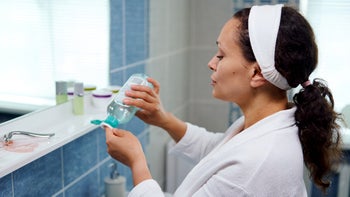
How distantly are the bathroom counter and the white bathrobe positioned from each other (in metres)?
0.24

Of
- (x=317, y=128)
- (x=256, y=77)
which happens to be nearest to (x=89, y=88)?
(x=256, y=77)

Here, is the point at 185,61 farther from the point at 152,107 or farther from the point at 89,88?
the point at 152,107

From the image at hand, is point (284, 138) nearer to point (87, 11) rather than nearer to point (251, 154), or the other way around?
point (251, 154)

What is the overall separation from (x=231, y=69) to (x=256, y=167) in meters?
0.25

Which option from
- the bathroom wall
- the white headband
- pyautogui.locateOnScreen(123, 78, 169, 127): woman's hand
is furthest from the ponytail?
the bathroom wall

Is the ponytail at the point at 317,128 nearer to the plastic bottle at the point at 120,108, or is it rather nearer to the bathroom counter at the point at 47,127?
the plastic bottle at the point at 120,108

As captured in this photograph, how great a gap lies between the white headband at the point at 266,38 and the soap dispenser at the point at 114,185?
0.65m

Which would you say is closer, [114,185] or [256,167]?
[256,167]

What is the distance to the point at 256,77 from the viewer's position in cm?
106

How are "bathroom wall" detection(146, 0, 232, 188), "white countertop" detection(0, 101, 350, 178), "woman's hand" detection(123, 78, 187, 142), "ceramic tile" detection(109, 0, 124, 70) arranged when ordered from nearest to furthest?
1. "white countertop" detection(0, 101, 350, 178)
2. "woman's hand" detection(123, 78, 187, 142)
3. "ceramic tile" detection(109, 0, 124, 70)
4. "bathroom wall" detection(146, 0, 232, 188)

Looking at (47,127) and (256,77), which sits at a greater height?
(256,77)

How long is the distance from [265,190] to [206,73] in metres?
1.54

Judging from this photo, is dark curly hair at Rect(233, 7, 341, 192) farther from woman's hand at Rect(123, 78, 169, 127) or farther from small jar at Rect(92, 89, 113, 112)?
small jar at Rect(92, 89, 113, 112)

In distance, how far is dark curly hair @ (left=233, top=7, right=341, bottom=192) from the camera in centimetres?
102
